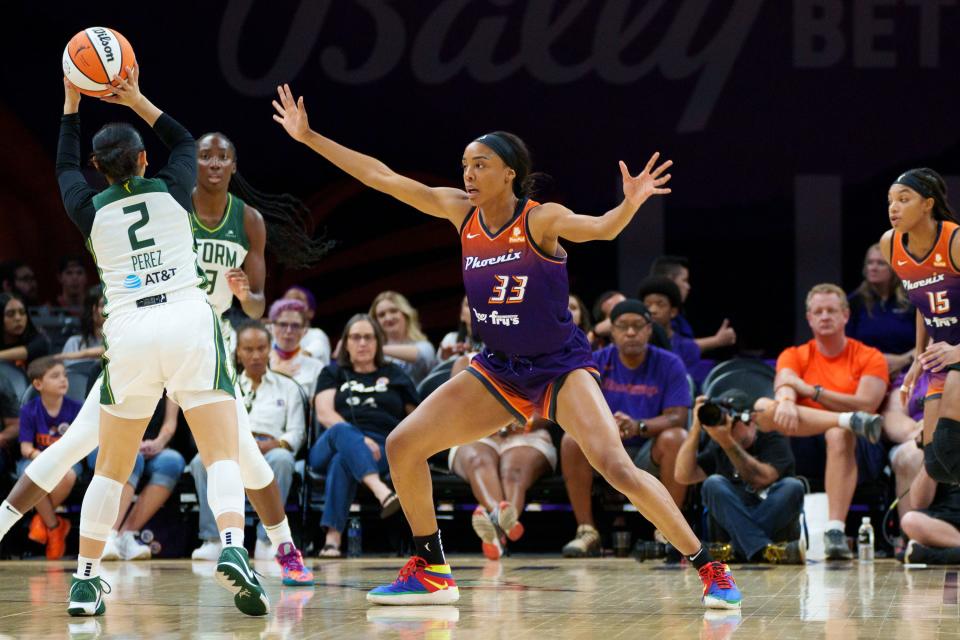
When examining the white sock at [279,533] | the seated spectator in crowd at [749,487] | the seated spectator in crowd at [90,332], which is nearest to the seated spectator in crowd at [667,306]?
the seated spectator in crowd at [749,487]

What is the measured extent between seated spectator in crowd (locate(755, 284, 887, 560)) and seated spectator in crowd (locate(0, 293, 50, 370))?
193 inches

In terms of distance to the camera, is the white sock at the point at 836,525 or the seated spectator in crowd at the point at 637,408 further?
the seated spectator in crowd at the point at 637,408

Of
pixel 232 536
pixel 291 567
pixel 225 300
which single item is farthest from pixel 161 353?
pixel 225 300

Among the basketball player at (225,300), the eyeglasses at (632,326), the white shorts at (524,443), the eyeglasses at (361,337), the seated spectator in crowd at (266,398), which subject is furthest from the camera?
the eyeglasses at (361,337)

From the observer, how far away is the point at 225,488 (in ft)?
16.8

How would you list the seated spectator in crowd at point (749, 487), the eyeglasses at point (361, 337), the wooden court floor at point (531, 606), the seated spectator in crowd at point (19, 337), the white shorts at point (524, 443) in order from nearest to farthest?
the wooden court floor at point (531, 606), the seated spectator in crowd at point (749, 487), the white shorts at point (524, 443), the eyeglasses at point (361, 337), the seated spectator in crowd at point (19, 337)

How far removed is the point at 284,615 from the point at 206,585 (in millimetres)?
1469

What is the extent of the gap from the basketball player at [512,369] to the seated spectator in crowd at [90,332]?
450 cm

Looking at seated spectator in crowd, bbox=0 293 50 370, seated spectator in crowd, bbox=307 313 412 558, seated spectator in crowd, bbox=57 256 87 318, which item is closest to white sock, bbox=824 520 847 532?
seated spectator in crowd, bbox=307 313 412 558

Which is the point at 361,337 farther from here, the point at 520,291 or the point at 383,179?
the point at 520,291

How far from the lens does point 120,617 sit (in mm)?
5191

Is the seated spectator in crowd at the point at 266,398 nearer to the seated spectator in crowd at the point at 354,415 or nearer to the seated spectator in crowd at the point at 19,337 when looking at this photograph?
the seated spectator in crowd at the point at 354,415

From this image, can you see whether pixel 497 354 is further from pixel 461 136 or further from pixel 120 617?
pixel 461 136

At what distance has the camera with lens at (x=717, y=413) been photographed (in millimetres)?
7387
